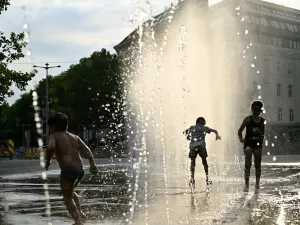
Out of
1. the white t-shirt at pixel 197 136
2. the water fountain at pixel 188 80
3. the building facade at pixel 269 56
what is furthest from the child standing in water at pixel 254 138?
the building facade at pixel 269 56

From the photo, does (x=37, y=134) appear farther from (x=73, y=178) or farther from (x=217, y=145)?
(x=73, y=178)

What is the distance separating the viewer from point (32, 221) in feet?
21.1

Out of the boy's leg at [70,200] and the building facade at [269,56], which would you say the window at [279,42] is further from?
the boy's leg at [70,200]

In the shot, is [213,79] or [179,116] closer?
[179,116]

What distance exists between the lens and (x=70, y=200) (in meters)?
6.03

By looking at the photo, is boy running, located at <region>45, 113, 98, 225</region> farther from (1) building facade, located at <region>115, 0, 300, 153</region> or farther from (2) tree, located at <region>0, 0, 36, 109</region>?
(1) building facade, located at <region>115, 0, 300, 153</region>

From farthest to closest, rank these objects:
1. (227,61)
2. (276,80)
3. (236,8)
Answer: (276,80) < (236,8) < (227,61)

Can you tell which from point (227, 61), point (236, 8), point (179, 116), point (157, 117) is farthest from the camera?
point (236, 8)

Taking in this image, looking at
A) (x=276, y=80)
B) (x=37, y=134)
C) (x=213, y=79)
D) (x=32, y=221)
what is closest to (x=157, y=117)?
(x=213, y=79)

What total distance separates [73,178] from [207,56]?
115 feet

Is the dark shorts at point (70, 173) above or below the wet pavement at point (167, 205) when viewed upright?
above

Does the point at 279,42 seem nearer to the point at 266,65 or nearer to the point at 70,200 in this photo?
the point at 266,65

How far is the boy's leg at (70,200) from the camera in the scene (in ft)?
19.5

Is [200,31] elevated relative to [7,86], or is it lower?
elevated
